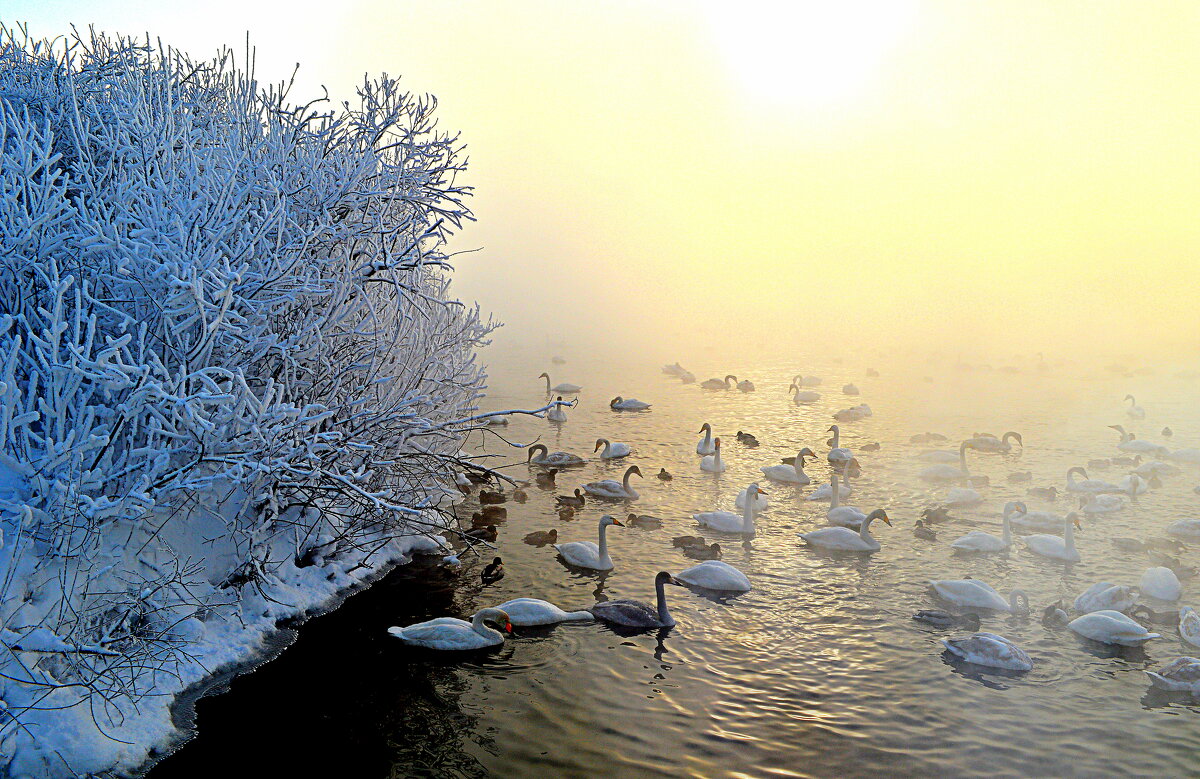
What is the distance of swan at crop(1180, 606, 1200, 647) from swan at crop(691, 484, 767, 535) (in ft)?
23.4

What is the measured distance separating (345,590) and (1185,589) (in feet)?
46.5

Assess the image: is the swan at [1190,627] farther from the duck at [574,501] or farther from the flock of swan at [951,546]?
the duck at [574,501]

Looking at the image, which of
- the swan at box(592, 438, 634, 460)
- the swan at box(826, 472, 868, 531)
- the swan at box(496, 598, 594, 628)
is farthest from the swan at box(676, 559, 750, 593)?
the swan at box(592, 438, 634, 460)

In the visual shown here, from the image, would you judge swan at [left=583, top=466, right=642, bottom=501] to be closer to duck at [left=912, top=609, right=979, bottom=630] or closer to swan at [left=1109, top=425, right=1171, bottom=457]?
duck at [left=912, top=609, right=979, bottom=630]

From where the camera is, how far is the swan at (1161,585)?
12320mm

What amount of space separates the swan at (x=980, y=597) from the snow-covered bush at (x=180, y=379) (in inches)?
320

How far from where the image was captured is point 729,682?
9.92 m

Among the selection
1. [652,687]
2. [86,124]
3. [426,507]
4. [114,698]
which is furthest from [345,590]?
[86,124]

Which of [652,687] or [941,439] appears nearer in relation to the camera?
[652,687]

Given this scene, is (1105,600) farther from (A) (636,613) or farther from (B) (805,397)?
(B) (805,397)

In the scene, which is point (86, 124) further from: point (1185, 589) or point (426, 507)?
point (1185, 589)

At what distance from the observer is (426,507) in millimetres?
14586

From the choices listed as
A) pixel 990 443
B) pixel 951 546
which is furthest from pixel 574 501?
pixel 990 443

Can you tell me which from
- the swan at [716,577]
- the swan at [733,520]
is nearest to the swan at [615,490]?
the swan at [733,520]
